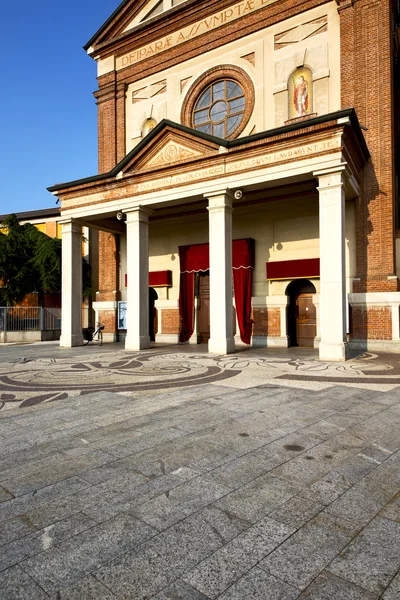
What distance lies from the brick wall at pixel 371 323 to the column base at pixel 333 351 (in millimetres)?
3018

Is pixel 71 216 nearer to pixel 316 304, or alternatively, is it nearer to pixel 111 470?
pixel 316 304

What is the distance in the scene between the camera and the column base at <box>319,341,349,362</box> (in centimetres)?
1174

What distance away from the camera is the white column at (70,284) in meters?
18.1

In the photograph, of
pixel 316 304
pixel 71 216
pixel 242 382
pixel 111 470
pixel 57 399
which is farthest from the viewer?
pixel 71 216

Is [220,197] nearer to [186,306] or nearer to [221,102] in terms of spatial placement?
[186,306]

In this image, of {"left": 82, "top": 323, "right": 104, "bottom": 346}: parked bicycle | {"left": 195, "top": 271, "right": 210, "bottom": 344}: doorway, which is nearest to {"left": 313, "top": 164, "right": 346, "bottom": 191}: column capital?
{"left": 195, "top": 271, "right": 210, "bottom": 344}: doorway

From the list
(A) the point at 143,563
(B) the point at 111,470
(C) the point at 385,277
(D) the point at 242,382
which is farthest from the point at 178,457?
(C) the point at 385,277

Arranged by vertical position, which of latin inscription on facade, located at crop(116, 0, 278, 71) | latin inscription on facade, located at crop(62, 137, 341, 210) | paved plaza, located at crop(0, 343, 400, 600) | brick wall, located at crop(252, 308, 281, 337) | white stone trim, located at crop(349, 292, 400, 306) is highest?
latin inscription on facade, located at crop(116, 0, 278, 71)

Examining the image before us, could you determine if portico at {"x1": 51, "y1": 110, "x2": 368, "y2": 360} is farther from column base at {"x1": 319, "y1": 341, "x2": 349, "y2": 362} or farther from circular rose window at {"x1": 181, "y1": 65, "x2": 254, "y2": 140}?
circular rose window at {"x1": 181, "y1": 65, "x2": 254, "y2": 140}

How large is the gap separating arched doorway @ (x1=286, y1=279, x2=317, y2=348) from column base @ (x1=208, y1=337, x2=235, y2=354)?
3.94 metres

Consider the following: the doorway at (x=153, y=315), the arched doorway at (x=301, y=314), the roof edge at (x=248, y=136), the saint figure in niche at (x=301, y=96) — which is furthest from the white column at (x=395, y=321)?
the doorway at (x=153, y=315)

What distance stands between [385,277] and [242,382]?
879 centimetres

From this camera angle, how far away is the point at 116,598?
6.72ft

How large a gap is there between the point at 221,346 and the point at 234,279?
4.70 metres
